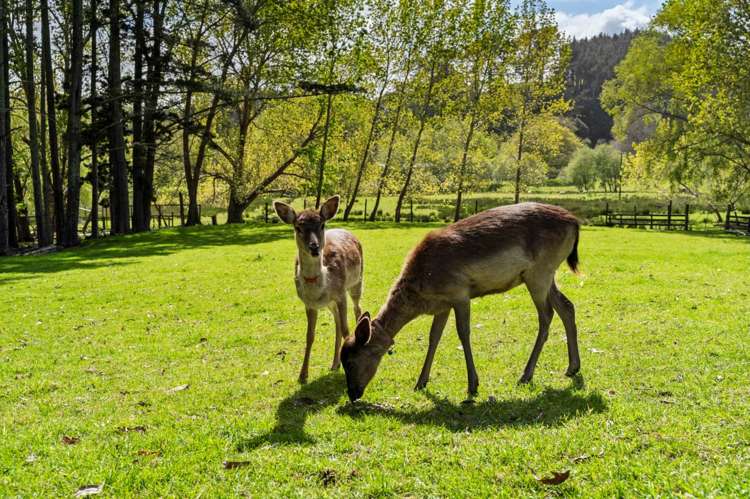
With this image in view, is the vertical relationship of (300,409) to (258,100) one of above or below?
below

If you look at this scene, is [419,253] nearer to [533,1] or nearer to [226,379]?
[226,379]

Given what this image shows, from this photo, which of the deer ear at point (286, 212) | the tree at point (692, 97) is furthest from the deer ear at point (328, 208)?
the tree at point (692, 97)

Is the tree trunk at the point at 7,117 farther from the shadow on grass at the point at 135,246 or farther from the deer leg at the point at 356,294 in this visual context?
the deer leg at the point at 356,294

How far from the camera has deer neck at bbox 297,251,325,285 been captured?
7670mm

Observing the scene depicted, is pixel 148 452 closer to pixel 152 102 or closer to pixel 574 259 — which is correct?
pixel 574 259

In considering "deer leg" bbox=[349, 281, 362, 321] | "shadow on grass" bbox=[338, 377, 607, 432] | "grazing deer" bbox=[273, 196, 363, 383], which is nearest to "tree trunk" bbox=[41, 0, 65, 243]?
"deer leg" bbox=[349, 281, 362, 321]

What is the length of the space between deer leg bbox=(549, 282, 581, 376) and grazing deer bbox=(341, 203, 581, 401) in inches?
0.5

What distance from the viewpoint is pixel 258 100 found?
36469 mm

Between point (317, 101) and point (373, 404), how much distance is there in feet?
117

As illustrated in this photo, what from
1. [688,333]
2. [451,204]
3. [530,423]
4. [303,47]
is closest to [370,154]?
[303,47]

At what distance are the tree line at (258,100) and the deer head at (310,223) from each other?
2060cm

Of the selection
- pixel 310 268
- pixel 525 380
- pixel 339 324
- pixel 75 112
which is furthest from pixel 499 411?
pixel 75 112

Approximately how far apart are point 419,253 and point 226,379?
3336 millimetres

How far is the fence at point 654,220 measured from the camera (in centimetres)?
4256
